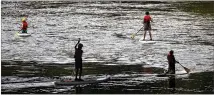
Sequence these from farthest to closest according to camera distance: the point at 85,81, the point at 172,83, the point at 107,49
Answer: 1. the point at 107,49
2. the point at 172,83
3. the point at 85,81

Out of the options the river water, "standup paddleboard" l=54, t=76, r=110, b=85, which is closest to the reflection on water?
the river water

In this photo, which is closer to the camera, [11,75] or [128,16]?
[11,75]

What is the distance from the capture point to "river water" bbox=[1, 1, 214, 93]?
22.0m

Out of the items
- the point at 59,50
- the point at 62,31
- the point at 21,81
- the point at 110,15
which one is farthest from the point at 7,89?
the point at 110,15

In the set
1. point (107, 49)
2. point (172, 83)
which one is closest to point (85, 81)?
point (172, 83)

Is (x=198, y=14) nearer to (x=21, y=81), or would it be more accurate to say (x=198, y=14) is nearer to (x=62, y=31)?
(x=62, y=31)

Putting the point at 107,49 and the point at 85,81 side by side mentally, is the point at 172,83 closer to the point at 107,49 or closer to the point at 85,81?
the point at 85,81

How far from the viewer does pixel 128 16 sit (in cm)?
5009

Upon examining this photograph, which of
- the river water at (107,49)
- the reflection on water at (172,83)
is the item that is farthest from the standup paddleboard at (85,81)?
the reflection on water at (172,83)

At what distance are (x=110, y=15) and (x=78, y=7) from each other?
922 centimetres

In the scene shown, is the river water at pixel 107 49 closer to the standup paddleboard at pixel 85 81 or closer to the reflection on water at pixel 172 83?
the reflection on water at pixel 172 83

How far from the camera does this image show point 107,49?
103 feet

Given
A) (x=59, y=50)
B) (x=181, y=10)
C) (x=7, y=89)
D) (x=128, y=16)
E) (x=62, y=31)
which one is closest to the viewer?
(x=7, y=89)

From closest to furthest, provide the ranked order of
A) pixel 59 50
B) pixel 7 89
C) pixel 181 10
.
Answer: pixel 7 89, pixel 59 50, pixel 181 10
